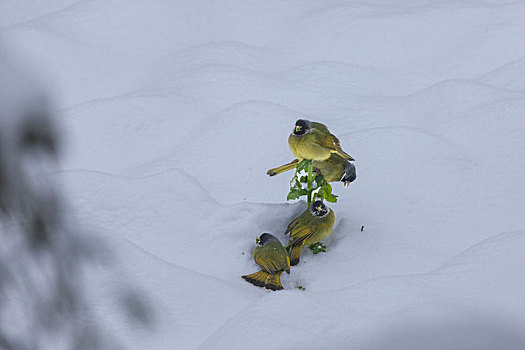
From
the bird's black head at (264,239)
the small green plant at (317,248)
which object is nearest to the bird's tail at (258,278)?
the bird's black head at (264,239)

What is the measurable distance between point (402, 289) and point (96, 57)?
3.99 metres

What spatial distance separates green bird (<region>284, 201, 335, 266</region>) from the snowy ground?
0.15 meters

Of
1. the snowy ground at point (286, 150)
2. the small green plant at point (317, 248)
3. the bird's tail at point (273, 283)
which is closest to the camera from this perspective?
the snowy ground at point (286, 150)

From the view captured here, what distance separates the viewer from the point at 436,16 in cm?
596

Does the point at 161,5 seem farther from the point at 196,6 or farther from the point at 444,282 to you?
the point at 444,282

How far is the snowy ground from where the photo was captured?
2385mm

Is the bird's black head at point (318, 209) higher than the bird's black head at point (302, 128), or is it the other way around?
the bird's black head at point (302, 128)

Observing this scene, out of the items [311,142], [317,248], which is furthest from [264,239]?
[311,142]

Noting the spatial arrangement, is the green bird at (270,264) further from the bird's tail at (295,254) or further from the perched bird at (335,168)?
the perched bird at (335,168)

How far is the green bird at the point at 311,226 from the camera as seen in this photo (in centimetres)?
297

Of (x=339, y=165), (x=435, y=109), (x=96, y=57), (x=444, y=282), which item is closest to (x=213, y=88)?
(x=96, y=57)

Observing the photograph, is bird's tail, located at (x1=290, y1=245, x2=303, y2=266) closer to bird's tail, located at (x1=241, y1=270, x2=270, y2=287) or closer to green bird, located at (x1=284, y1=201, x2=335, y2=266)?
green bird, located at (x1=284, y1=201, x2=335, y2=266)

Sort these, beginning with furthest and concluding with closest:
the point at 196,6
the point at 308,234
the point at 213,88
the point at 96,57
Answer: the point at 196,6
the point at 96,57
the point at 213,88
the point at 308,234

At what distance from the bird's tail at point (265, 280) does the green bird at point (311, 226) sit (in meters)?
0.21
